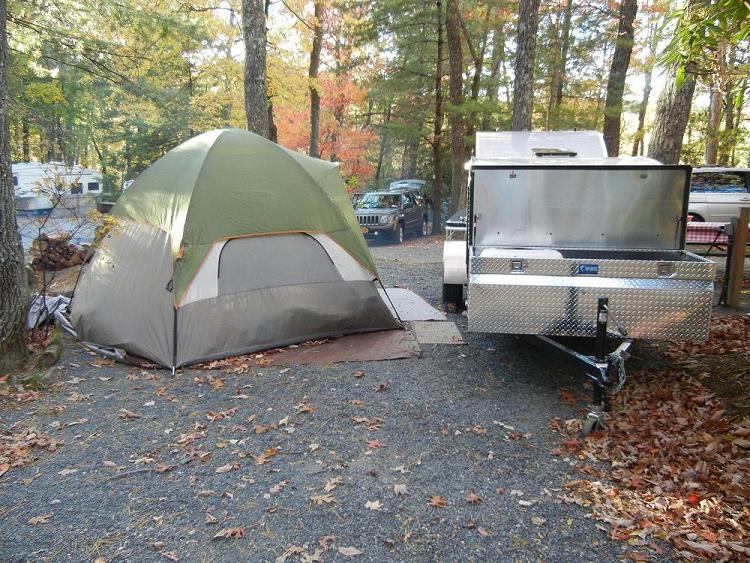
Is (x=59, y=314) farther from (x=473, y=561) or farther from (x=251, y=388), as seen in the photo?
(x=473, y=561)

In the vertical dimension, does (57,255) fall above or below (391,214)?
below

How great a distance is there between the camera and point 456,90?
17547 millimetres

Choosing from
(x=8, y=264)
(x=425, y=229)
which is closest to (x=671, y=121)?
(x=8, y=264)

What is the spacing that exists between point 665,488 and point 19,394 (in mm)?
5264

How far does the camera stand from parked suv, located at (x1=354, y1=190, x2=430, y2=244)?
17312 mm

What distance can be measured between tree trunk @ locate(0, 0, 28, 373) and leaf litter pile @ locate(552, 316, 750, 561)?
5033 millimetres

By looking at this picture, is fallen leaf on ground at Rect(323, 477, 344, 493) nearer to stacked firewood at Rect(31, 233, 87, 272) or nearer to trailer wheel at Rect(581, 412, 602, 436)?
trailer wheel at Rect(581, 412, 602, 436)

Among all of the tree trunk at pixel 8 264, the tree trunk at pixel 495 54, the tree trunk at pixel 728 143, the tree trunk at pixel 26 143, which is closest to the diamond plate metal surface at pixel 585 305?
the tree trunk at pixel 8 264

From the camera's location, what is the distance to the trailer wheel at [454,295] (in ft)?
26.7

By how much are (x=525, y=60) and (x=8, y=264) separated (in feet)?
35.3

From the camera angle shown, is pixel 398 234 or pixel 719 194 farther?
pixel 398 234

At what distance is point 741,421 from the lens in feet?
14.5

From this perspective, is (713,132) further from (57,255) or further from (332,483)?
(332,483)

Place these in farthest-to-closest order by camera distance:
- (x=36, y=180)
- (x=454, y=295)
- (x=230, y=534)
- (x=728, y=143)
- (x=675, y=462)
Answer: (x=728, y=143)
(x=36, y=180)
(x=454, y=295)
(x=675, y=462)
(x=230, y=534)
